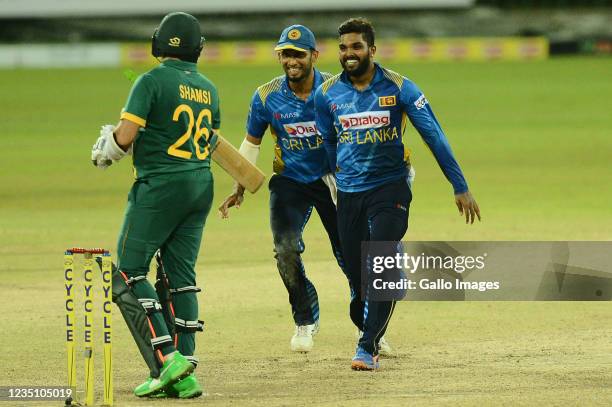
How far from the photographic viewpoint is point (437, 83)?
116ft

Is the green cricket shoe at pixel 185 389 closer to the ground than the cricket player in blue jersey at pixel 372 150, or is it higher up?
closer to the ground

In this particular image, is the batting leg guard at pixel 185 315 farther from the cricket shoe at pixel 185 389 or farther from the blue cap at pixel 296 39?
the blue cap at pixel 296 39

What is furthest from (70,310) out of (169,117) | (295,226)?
(295,226)

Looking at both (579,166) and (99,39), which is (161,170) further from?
(99,39)

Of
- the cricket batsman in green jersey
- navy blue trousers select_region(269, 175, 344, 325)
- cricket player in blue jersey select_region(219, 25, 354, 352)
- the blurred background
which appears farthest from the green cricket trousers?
the blurred background

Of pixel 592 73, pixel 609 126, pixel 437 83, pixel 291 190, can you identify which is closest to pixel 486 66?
pixel 592 73

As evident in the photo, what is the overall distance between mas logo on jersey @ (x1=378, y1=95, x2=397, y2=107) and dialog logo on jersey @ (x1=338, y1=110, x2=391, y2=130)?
44 millimetres

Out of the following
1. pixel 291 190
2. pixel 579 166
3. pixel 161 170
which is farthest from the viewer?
pixel 579 166

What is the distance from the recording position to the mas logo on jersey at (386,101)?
7.77m

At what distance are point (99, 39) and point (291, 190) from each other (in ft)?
156

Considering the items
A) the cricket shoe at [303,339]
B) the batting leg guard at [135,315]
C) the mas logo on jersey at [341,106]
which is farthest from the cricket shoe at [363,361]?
the mas logo on jersey at [341,106]

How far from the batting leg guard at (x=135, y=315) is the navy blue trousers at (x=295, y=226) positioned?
1.98 metres

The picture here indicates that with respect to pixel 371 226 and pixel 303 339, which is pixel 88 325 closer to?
pixel 371 226

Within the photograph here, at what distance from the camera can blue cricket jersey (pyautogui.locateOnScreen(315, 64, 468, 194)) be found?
773 centimetres
